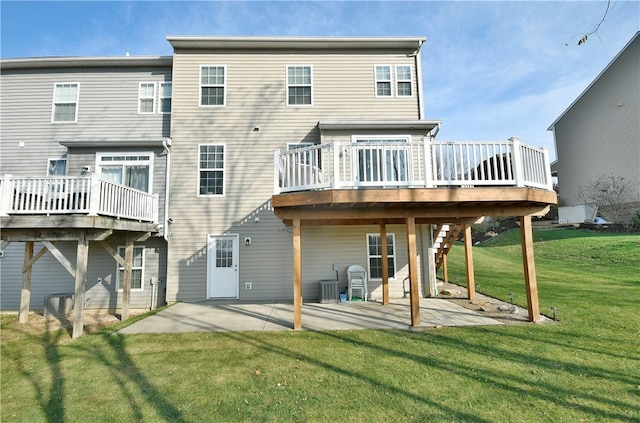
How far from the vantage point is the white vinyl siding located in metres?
10.2

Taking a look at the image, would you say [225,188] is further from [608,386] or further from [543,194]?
[608,386]

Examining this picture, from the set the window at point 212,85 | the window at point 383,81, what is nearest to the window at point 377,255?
the window at point 383,81

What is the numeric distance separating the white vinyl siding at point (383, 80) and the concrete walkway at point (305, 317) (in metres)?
6.82

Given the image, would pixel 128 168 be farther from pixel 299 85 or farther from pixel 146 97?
pixel 299 85

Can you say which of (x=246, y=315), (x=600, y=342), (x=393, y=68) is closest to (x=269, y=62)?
(x=393, y=68)

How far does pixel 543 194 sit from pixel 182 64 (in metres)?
11.0

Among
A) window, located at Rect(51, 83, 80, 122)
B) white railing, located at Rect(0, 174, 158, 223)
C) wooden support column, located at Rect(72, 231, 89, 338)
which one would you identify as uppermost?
window, located at Rect(51, 83, 80, 122)

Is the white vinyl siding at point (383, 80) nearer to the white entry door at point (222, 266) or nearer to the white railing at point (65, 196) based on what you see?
the white entry door at point (222, 266)

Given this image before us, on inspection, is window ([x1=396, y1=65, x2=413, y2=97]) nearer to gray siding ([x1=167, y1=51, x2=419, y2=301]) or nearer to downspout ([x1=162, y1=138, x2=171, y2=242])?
gray siding ([x1=167, y1=51, x2=419, y2=301])

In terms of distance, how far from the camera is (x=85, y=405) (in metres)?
3.60

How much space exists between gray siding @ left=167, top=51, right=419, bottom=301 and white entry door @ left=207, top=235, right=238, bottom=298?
19 centimetres

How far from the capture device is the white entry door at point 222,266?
9430mm

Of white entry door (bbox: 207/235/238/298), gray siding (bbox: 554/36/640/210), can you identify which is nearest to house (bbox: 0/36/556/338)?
white entry door (bbox: 207/235/238/298)

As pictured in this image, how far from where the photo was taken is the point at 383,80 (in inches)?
404
